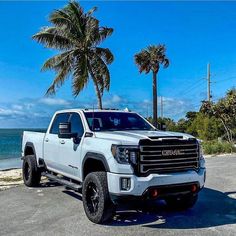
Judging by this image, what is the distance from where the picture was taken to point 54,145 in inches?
341

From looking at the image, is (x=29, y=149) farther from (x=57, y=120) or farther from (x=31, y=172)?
(x=57, y=120)

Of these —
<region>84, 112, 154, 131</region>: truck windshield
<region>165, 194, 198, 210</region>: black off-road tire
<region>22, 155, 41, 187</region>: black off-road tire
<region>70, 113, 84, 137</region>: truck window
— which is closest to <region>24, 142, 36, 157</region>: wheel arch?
<region>22, 155, 41, 187</region>: black off-road tire

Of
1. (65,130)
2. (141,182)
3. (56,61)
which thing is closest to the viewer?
(141,182)

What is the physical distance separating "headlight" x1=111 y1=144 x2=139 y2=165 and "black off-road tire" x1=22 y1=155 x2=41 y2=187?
4.54 m

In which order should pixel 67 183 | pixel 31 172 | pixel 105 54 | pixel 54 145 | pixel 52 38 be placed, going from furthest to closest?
pixel 105 54 → pixel 52 38 → pixel 31 172 → pixel 54 145 → pixel 67 183

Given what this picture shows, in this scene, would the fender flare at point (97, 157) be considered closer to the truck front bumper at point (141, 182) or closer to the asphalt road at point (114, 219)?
the truck front bumper at point (141, 182)

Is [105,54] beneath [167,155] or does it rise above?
above

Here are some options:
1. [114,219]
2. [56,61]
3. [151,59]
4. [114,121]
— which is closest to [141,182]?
[114,219]

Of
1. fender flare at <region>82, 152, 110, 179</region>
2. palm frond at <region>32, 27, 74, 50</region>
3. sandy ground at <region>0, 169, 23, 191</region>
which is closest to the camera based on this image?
fender flare at <region>82, 152, 110, 179</region>

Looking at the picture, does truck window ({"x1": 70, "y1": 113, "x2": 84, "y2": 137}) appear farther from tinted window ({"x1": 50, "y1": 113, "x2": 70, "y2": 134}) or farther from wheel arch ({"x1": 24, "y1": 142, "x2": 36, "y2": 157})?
wheel arch ({"x1": 24, "y1": 142, "x2": 36, "y2": 157})

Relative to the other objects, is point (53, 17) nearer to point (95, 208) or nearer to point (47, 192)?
point (47, 192)

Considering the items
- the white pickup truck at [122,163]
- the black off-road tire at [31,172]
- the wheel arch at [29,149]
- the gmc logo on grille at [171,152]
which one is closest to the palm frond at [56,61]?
the wheel arch at [29,149]

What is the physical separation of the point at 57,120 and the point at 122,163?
140 inches

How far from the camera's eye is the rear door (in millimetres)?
8477
